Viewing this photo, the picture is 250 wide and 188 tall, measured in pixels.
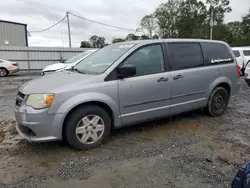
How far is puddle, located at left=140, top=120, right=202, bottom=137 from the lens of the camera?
3957mm

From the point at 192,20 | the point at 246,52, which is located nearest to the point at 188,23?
the point at 192,20

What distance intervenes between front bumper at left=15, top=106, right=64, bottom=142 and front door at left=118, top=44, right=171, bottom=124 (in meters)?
1.03

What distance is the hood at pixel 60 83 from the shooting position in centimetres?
306

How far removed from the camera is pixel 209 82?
4.49 m

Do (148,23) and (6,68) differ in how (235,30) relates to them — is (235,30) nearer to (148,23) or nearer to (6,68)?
(148,23)

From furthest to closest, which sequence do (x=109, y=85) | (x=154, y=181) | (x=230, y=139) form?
1. (x=230, y=139)
2. (x=109, y=85)
3. (x=154, y=181)

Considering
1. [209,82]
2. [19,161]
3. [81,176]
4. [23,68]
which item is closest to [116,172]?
[81,176]

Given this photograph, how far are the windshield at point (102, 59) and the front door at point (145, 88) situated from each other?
0.25 metres

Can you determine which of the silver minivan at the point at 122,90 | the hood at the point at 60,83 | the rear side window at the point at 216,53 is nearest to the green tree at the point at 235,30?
the rear side window at the point at 216,53

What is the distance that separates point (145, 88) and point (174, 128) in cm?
113

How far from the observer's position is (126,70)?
3.33 m

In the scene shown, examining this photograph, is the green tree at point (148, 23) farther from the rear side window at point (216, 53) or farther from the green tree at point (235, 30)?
the rear side window at point (216, 53)

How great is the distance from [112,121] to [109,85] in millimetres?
607

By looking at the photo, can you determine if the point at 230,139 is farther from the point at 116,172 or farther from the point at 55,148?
the point at 55,148
